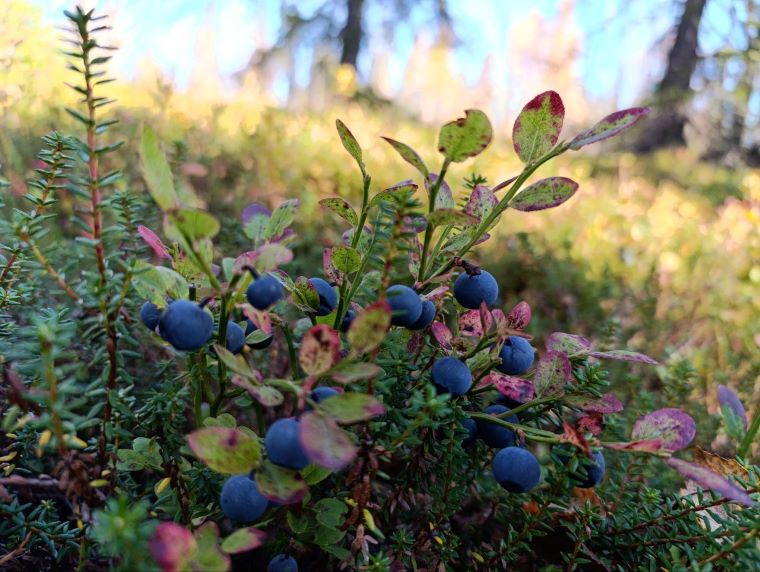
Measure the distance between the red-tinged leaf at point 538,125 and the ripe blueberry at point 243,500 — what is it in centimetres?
50

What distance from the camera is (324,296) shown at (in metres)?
0.73

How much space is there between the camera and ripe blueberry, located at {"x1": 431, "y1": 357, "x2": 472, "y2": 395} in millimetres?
652

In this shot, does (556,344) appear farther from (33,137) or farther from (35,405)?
(33,137)

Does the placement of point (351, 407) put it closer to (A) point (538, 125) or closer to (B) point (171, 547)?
(B) point (171, 547)

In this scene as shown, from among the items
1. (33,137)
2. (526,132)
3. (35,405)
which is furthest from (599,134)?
(33,137)

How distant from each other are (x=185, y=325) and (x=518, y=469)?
394 millimetres

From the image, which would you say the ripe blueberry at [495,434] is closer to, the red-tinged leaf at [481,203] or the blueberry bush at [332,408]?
the blueberry bush at [332,408]

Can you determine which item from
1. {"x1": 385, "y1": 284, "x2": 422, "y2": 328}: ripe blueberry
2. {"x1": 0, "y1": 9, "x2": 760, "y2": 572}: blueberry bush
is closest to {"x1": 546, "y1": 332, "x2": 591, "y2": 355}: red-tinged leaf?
{"x1": 0, "y1": 9, "x2": 760, "y2": 572}: blueberry bush

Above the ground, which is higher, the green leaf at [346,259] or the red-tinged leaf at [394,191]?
the red-tinged leaf at [394,191]

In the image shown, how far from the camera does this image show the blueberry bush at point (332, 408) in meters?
0.53

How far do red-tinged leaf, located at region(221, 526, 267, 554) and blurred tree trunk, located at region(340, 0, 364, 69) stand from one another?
8.39 metres

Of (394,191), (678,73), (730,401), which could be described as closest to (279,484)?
(394,191)

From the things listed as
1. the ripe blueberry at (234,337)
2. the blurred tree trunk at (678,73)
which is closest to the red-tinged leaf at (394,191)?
the ripe blueberry at (234,337)

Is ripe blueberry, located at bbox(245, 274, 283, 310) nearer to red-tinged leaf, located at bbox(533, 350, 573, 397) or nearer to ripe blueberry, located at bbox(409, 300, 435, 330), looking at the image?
ripe blueberry, located at bbox(409, 300, 435, 330)
